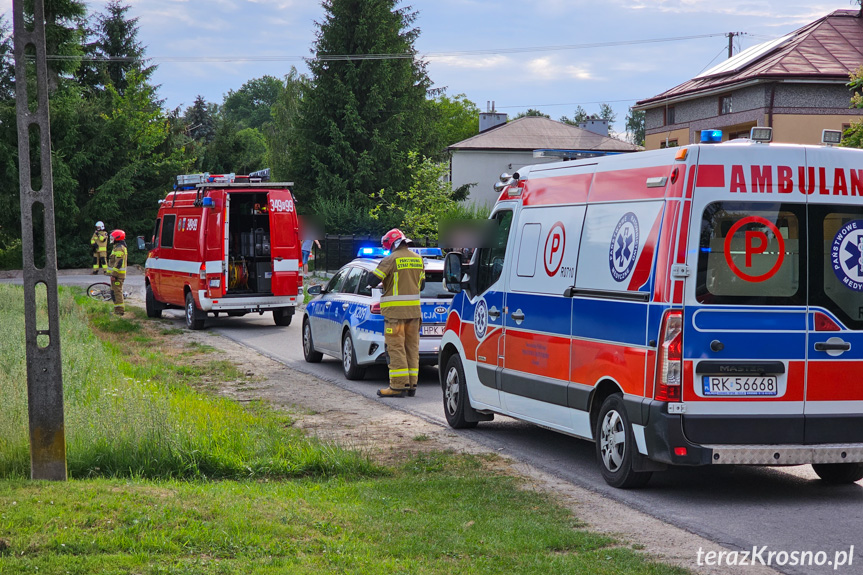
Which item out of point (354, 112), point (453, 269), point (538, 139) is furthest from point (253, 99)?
point (453, 269)

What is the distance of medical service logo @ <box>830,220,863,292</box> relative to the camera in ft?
22.1

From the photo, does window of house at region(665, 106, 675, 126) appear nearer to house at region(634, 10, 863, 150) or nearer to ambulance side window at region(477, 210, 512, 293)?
house at region(634, 10, 863, 150)

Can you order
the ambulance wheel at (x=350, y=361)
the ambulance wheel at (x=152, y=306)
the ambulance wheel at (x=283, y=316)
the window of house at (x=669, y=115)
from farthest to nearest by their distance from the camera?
the window of house at (x=669, y=115) → the ambulance wheel at (x=152, y=306) → the ambulance wheel at (x=283, y=316) → the ambulance wheel at (x=350, y=361)

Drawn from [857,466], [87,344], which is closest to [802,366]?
[857,466]

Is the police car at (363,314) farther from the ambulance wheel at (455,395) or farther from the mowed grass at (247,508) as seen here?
the mowed grass at (247,508)

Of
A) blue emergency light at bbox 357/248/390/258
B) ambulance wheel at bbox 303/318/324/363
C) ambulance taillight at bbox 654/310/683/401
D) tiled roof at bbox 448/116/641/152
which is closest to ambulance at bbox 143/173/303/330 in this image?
ambulance wheel at bbox 303/318/324/363

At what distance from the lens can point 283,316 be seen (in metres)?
20.4

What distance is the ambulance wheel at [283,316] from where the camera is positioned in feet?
66.2

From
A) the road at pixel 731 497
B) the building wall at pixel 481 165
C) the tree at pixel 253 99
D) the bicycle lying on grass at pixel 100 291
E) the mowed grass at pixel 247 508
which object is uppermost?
the tree at pixel 253 99

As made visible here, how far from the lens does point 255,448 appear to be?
Result: 773 centimetres

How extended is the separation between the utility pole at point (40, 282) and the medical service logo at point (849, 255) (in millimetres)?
5225

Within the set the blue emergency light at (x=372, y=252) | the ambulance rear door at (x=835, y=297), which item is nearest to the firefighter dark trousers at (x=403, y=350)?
the blue emergency light at (x=372, y=252)

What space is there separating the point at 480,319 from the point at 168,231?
1362cm
